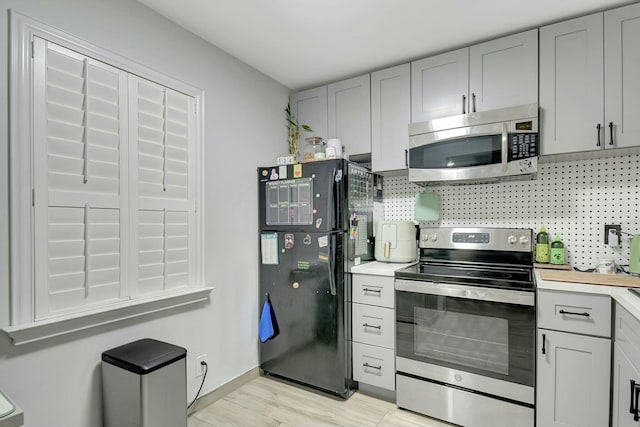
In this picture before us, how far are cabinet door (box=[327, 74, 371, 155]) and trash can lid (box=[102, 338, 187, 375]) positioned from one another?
1928mm

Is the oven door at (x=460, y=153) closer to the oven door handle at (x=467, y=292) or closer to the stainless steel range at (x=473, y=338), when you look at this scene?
the stainless steel range at (x=473, y=338)

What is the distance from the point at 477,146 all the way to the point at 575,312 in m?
1.10

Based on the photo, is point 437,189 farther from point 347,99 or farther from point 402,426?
point 402,426

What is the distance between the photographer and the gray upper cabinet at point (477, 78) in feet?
6.72

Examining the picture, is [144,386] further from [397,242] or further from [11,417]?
[397,242]

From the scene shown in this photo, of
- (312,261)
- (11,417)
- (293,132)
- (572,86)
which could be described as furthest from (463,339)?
(293,132)

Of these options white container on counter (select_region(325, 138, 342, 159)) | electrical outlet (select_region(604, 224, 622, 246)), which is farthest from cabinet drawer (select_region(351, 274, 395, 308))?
electrical outlet (select_region(604, 224, 622, 246))

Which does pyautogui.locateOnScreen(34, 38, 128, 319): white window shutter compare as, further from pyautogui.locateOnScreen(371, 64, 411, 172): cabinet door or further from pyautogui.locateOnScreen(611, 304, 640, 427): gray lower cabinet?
pyautogui.locateOnScreen(611, 304, 640, 427): gray lower cabinet

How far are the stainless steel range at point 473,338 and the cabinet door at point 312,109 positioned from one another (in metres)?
1.47

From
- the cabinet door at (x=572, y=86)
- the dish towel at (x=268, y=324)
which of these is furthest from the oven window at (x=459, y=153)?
the dish towel at (x=268, y=324)

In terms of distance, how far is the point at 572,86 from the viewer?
1935mm

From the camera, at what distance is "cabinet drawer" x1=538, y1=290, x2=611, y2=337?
1.59 metres

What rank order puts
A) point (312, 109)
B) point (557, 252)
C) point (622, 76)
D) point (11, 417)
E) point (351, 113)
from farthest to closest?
point (312, 109), point (351, 113), point (557, 252), point (622, 76), point (11, 417)

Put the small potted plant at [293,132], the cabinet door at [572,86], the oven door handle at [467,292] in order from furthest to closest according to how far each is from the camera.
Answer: the small potted plant at [293,132], the cabinet door at [572,86], the oven door handle at [467,292]
